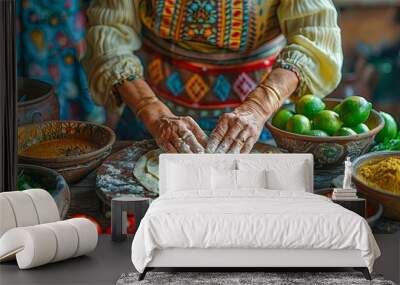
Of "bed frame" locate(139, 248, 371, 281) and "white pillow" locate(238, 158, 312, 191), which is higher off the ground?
"white pillow" locate(238, 158, 312, 191)

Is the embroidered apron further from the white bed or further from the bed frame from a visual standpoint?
the bed frame

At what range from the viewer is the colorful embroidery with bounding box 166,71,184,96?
577cm

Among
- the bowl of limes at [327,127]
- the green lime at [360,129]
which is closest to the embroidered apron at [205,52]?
the bowl of limes at [327,127]

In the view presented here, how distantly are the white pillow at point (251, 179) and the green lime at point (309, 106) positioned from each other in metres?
0.78

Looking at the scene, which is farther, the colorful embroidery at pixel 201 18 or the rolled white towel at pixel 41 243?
the colorful embroidery at pixel 201 18

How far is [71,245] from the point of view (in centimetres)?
464

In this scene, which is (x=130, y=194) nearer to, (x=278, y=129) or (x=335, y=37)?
(x=278, y=129)

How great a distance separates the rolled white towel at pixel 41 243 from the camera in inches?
173

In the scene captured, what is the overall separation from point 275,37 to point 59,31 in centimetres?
174

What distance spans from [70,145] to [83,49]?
78 cm

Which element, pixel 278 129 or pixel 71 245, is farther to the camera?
pixel 278 129

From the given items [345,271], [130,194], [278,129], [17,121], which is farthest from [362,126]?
[17,121]

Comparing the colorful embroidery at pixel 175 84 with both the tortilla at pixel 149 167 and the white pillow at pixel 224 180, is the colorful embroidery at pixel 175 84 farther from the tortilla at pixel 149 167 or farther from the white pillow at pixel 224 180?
the white pillow at pixel 224 180

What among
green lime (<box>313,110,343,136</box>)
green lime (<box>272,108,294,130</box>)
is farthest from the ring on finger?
green lime (<box>313,110,343,136</box>)
